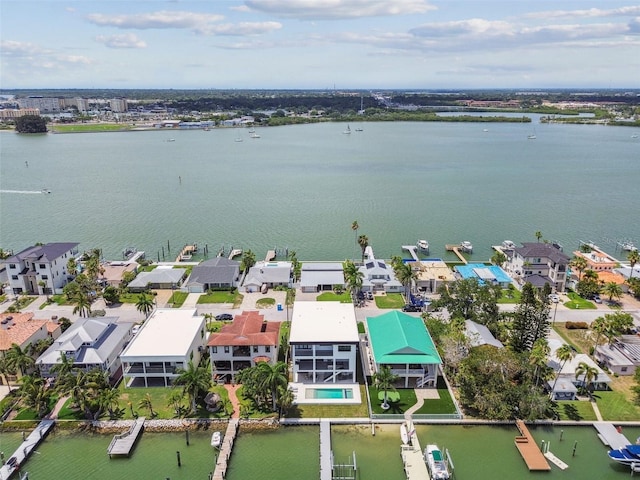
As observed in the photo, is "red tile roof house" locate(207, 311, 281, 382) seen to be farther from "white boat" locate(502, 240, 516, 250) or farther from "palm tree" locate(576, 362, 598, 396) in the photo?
"white boat" locate(502, 240, 516, 250)

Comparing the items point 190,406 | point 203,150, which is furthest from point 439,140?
point 190,406

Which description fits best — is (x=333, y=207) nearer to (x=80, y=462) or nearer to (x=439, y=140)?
(x=80, y=462)

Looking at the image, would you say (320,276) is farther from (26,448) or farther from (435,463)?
(26,448)

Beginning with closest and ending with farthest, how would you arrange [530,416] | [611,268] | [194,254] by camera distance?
[530,416] < [611,268] < [194,254]

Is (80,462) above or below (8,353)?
below

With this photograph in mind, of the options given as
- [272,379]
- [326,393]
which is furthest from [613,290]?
[272,379]

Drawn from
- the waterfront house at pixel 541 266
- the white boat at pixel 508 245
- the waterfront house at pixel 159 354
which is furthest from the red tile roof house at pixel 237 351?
the white boat at pixel 508 245
